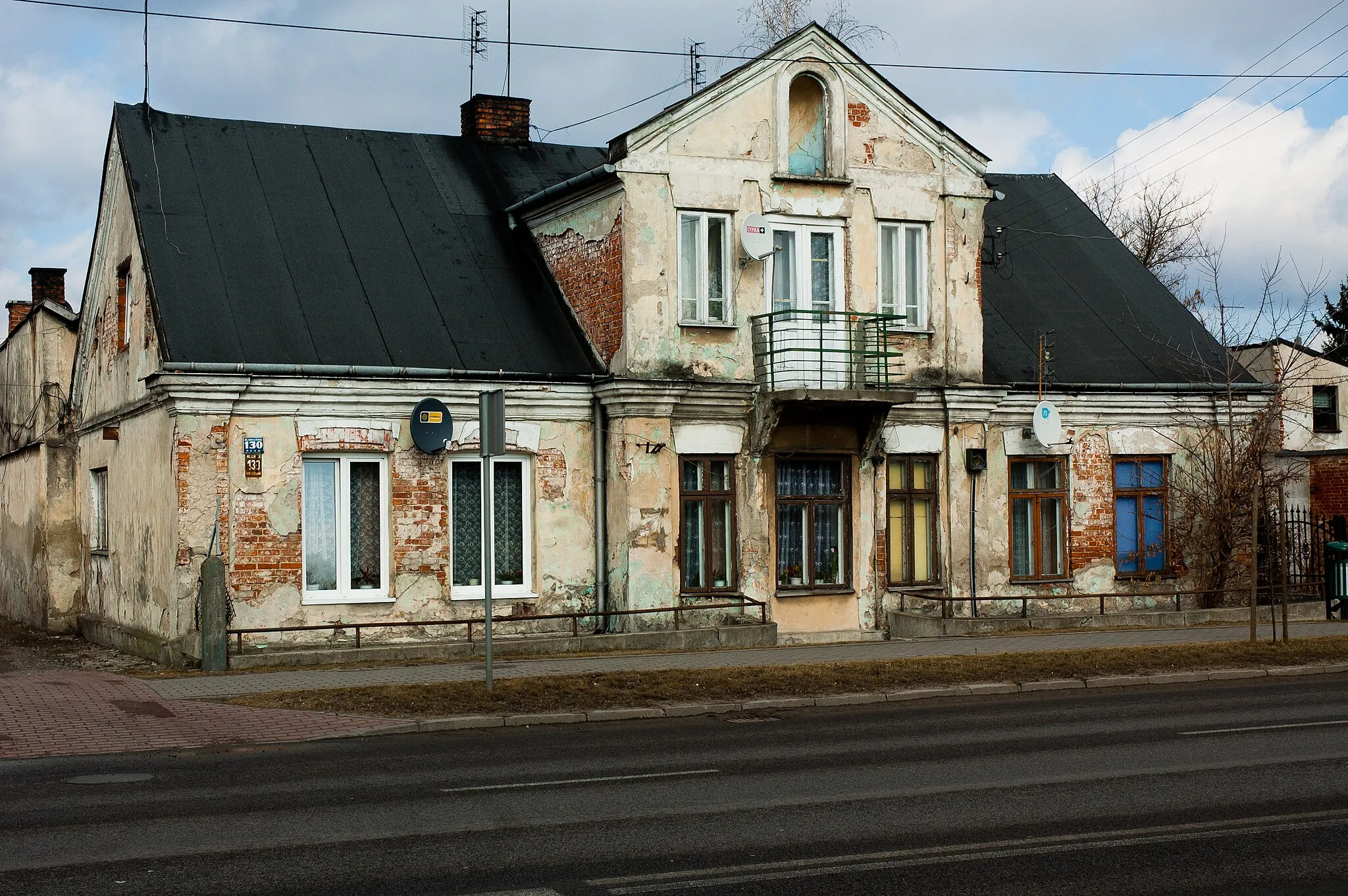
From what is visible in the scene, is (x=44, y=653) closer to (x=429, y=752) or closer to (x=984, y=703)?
(x=429, y=752)

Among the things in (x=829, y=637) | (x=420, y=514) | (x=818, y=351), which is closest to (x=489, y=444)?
(x=420, y=514)

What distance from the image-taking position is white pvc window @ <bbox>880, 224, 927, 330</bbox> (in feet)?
75.4

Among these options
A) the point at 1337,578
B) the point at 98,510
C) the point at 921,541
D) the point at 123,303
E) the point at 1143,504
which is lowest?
the point at 1337,578

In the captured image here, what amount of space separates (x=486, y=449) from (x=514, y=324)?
6.84m

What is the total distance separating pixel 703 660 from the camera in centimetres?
1852

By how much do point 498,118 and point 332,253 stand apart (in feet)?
20.2

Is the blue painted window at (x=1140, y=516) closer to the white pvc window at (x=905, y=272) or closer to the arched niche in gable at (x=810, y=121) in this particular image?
the white pvc window at (x=905, y=272)

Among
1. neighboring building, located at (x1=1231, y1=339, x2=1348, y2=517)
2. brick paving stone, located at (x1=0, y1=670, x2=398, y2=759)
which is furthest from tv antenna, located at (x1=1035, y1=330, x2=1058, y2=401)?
brick paving stone, located at (x1=0, y1=670, x2=398, y2=759)

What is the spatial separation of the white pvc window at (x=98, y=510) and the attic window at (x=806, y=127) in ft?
37.9

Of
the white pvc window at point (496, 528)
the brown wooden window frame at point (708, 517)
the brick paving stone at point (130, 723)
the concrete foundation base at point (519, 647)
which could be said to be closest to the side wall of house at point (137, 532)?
the concrete foundation base at point (519, 647)

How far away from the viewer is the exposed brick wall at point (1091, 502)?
2450 cm

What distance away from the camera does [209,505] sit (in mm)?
19062

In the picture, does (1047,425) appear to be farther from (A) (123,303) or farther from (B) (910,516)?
(A) (123,303)

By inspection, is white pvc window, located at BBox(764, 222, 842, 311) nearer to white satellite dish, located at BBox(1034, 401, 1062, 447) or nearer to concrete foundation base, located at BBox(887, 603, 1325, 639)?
white satellite dish, located at BBox(1034, 401, 1062, 447)
